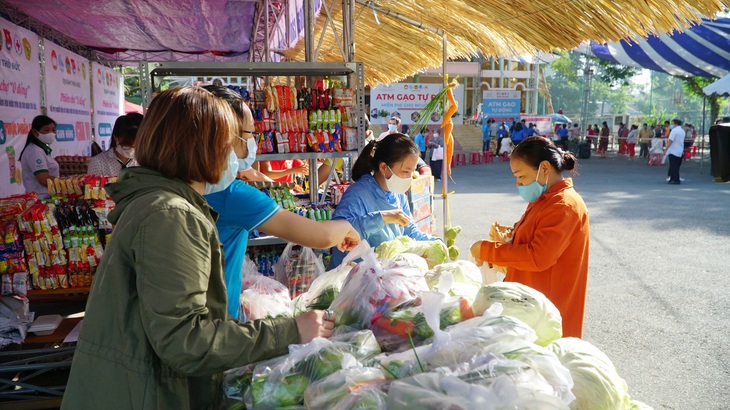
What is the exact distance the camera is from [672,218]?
10.3 meters

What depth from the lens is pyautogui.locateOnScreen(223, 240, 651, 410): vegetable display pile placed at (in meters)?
1.34

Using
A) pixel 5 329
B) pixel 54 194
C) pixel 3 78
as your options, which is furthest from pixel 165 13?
pixel 5 329

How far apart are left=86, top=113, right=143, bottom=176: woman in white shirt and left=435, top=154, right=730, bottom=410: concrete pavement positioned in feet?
15.3

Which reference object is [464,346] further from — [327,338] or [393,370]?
[327,338]

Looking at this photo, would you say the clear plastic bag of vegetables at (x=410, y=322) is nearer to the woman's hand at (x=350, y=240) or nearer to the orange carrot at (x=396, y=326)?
the orange carrot at (x=396, y=326)

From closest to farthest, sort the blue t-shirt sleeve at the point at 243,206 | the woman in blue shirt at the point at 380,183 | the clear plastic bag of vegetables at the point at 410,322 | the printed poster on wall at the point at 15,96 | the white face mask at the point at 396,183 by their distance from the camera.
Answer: the clear plastic bag of vegetables at the point at 410,322 < the blue t-shirt sleeve at the point at 243,206 < the woman in blue shirt at the point at 380,183 < the white face mask at the point at 396,183 < the printed poster on wall at the point at 15,96

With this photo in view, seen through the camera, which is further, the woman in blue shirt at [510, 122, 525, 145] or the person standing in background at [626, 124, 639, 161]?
the woman in blue shirt at [510, 122, 525, 145]

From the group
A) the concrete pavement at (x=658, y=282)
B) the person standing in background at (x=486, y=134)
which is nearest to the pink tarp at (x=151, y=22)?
the concrete pavement at (x=658, y=282)

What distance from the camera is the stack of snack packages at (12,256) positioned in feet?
11.7

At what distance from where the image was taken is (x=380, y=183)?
373 cm

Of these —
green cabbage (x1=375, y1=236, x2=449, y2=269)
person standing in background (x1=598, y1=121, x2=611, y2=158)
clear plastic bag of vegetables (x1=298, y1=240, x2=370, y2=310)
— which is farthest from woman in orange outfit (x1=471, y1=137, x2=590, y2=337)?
person standing in background (x1=598, y1=121, x2=611, y2=158)

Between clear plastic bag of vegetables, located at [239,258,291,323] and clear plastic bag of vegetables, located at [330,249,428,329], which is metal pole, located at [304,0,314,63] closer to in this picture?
clear plastic bag of vegetables, located at [239,258,291,323]

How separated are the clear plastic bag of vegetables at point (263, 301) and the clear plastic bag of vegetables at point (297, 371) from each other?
59 cm

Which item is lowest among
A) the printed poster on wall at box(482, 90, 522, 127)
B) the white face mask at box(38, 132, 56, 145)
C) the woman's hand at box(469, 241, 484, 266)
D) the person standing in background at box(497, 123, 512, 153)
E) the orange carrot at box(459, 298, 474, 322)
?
the woman's hand at box(469, 241, 484, 266)
